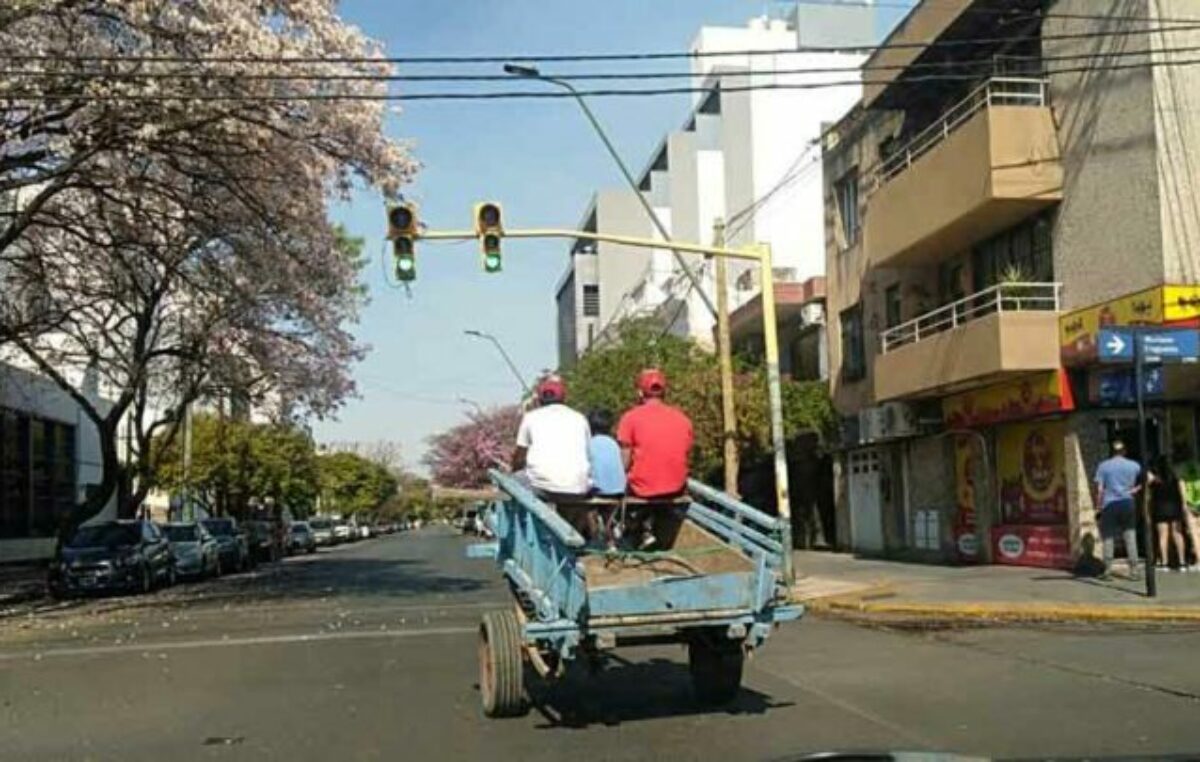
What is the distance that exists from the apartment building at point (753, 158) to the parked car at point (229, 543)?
1589 cm

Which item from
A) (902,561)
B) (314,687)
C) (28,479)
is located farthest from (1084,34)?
(28,479)

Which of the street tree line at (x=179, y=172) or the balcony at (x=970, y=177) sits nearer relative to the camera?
the street tree line at (x=179, y=172)

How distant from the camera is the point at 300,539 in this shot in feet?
191

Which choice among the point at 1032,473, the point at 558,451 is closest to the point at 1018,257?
the point at 1032,473

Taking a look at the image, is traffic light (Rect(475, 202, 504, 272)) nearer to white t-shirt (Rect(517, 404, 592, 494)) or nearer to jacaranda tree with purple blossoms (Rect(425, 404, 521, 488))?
white t-shirt (Rect(517, 404, 592, 494))

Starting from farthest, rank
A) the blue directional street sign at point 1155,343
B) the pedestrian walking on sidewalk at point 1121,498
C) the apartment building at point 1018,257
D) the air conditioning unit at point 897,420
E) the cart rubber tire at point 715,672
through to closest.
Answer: the air conditioning unit at point 897,420
the apartment building at point 1018,257
the pedestrian walking on sidewalk at point 1121,498
the blue directional street sign at point 1155,343
the cart rubber tire at point 715,672

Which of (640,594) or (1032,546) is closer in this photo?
(640,594)

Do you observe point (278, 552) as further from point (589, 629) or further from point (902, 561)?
point (589, 629)

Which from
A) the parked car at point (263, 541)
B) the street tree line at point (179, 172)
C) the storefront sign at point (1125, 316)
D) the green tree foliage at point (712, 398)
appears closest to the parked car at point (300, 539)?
the parked car at point (263, 541)

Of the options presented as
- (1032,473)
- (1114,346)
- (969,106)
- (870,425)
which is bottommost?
(1032,473)

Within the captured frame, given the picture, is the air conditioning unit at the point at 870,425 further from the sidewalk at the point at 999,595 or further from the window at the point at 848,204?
the sidewalk at the point at 999,595

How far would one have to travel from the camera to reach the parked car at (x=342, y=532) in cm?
7528

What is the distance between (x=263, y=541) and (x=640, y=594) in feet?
134

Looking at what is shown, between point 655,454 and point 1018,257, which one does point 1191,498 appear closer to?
point 1018,257
